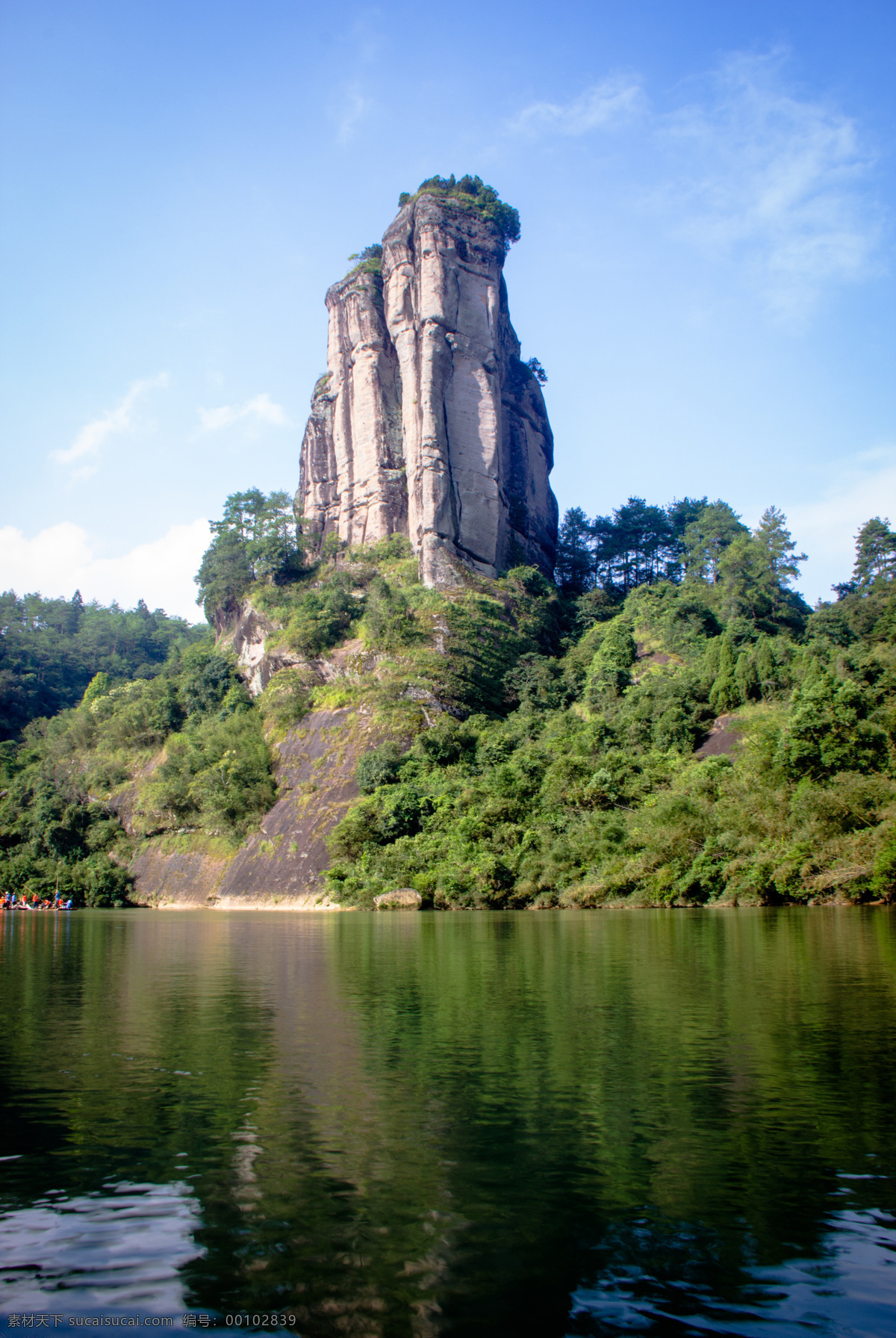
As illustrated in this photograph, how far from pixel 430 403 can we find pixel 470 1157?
211 feet

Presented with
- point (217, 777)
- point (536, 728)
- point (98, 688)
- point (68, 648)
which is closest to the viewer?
point (536, 728)

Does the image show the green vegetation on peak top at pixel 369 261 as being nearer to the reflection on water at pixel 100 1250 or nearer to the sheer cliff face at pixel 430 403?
the sheer cliff face at pixel 430 403

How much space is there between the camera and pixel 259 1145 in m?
4.46

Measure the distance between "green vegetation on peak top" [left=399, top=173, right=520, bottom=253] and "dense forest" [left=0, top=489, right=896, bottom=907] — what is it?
25715 mm

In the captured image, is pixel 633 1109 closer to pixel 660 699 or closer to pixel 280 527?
pixel 660 699

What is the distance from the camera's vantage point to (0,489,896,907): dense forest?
26.1 m

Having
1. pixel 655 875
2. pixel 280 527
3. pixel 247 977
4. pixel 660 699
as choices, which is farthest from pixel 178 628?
pixel 247 977

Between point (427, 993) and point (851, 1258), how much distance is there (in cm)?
695

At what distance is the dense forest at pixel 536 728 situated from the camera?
2606 cm

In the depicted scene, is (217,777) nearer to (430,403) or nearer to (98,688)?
(430,403)

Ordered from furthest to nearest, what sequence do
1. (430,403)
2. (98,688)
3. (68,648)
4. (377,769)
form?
(68,648) → (98,688) → (430,403) → (377,769)

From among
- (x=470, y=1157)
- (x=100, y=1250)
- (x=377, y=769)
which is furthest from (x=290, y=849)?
(x=100, y=1250)

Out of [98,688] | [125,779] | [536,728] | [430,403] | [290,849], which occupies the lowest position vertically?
[290,849]

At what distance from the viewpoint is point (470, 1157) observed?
421 centimetres
